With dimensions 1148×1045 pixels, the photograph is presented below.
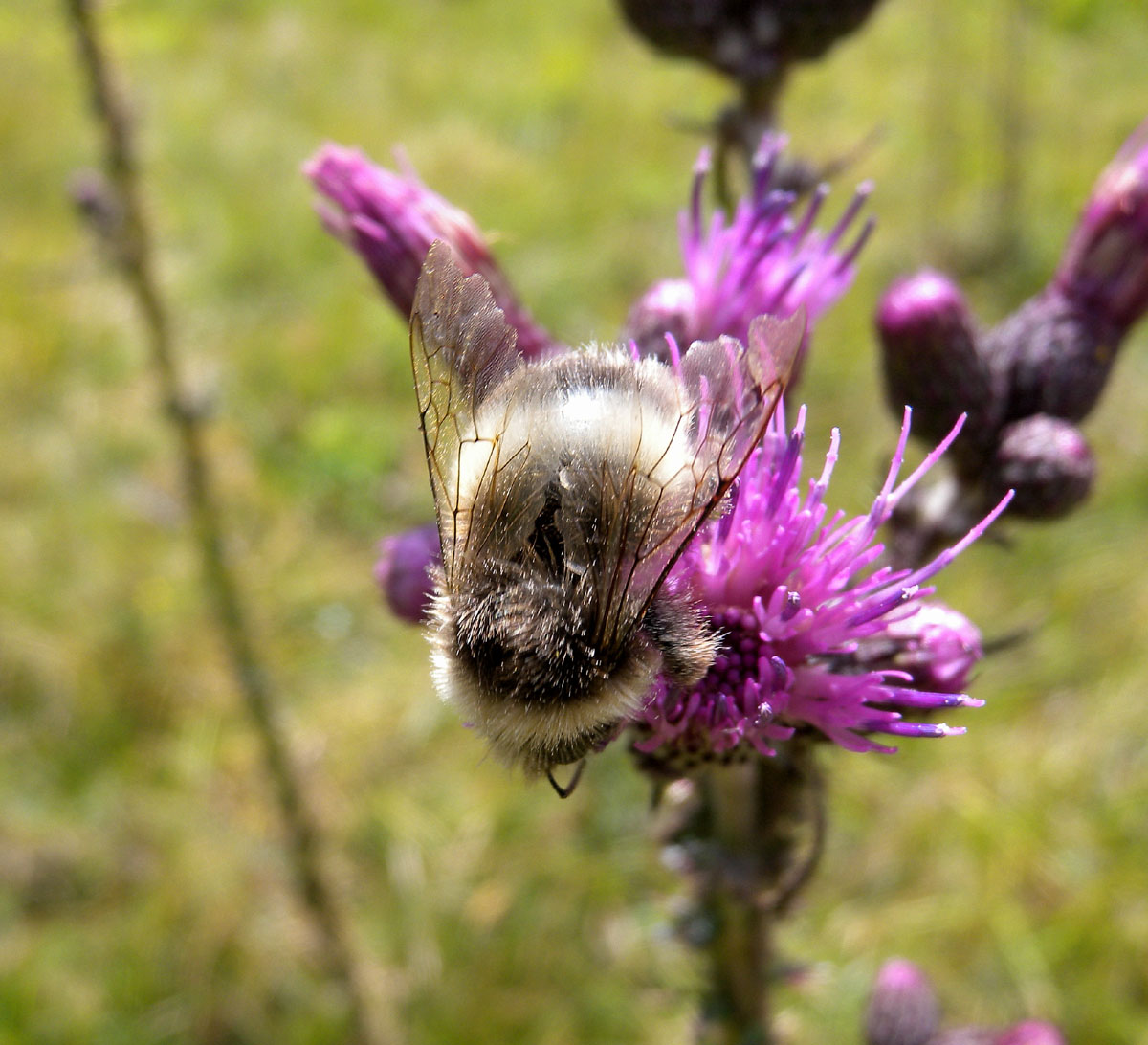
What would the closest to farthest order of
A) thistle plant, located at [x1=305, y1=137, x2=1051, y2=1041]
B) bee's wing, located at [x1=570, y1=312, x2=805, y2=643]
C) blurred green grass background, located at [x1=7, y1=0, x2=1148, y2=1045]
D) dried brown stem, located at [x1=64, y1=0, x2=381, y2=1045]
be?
bee's wing, located at [x1=570, y1=312, x2=805, y2=643], thistle plant, located at [x1=305, y1=137, x2=1051, y2=1041], dried brown stem, located at [x1=64, y1=0, x2=381, y2=1045], blurred green grass background, located at [x1=7, y1=0, x2=1148, y2=1045]

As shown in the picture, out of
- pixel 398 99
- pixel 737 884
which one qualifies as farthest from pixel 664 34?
pixel 398 99

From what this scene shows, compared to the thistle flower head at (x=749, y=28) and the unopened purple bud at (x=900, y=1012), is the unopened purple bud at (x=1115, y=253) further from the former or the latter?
the unopened purple bud at (x=900, y=1012)

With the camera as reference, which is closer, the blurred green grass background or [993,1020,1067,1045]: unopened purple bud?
[993,1020,1067,1045]: unopened purple bud

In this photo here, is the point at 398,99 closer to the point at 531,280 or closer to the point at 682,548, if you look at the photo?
the point at 531,280

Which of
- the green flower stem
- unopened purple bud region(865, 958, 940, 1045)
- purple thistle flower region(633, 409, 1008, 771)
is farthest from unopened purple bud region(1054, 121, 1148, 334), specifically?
unopened purple bud region(865, 958, 940, 1045)

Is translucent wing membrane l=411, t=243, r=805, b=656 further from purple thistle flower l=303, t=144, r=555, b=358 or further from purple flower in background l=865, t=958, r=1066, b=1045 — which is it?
purple flower in background l=865, t=958, r=1066, b=1045
